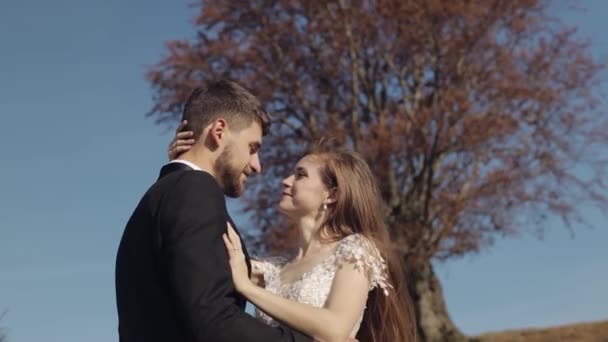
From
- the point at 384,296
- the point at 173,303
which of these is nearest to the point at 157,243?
the point at 173,303

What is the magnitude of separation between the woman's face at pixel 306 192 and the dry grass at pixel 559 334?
42.3 feet

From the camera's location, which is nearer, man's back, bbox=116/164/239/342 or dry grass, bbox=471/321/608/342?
man's back, bbox=116/164/239/342

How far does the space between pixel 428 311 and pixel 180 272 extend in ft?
51.8

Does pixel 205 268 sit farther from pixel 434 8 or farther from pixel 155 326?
pixel 434 8

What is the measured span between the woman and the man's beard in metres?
0.56

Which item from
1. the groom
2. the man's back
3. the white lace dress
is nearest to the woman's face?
the white lace dress

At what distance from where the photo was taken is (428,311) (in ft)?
59.3

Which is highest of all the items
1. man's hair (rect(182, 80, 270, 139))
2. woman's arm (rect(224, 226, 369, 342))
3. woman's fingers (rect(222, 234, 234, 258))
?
man's hair (rect(182, 80, 270, 139))

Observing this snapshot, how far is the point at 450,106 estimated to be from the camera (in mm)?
17109

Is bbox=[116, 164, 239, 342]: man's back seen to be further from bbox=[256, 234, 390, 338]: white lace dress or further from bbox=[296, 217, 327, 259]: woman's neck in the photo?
bbox=[296, 217, 327, 259]: woman's neck

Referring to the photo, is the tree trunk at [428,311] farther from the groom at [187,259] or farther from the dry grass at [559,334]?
Answer: the groom at [187,259]

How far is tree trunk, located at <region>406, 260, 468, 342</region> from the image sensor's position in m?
17.9

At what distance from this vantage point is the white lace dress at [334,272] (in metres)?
4.22

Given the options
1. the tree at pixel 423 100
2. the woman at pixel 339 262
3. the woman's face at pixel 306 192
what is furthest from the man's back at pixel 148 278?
the tree at pixel 423 100
